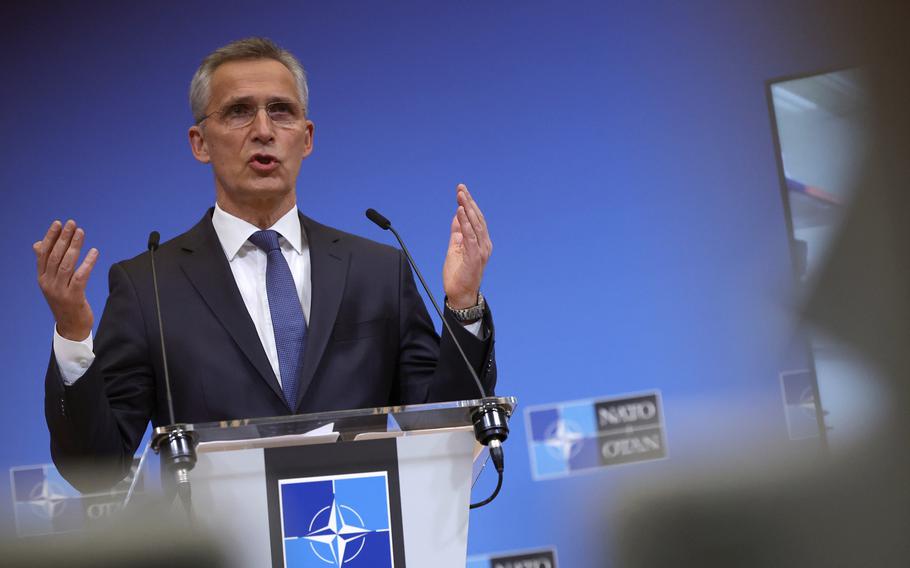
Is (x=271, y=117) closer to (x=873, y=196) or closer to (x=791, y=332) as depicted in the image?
(x=791, y=332)

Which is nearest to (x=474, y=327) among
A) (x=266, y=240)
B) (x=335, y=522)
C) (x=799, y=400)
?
(x=266, y=240)

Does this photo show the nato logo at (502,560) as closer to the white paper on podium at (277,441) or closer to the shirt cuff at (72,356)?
the shirt cuff at (72,356)

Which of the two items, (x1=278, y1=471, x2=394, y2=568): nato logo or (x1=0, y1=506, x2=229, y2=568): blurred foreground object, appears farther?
(x1=278, y1=471, x2=394, y2=568): nato logo


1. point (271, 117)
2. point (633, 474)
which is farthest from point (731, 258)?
point (633, 474)

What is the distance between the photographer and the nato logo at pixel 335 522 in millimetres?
1432

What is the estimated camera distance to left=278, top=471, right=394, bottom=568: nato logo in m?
1.43

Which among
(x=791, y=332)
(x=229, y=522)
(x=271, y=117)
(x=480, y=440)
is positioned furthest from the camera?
(x=791, y=332)

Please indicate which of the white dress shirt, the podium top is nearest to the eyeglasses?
the white dress shirt

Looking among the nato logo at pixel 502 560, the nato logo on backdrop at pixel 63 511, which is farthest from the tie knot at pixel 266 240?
the nato logo at pixel 502 560

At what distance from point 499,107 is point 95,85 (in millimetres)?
1341

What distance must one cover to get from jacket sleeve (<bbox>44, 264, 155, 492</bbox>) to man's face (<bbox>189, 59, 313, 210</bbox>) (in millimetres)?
309

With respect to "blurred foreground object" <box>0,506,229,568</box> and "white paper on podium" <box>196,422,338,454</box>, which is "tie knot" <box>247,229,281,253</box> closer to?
"white paper on podium" <box>196,422,338,454</box>

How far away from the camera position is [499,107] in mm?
3672

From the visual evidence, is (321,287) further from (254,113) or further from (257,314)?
(254,113)
